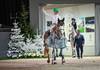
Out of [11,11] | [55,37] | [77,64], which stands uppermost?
[11,11]

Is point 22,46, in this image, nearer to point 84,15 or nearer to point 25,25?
point 25,25

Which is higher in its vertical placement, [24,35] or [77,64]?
[24,35]

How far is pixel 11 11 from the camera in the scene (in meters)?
24.4

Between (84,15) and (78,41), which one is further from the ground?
(84,15)

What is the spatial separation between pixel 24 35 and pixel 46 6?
7.50 ft

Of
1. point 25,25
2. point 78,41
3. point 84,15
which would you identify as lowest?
point 78,41

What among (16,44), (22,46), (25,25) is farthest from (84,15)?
(16,44)

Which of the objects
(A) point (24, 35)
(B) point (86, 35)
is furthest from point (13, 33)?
(B) point (86, 35)

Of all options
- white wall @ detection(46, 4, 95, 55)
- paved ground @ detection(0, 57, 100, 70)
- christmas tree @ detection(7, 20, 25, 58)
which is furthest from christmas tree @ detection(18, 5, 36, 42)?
paved ground @ detection(0, 57, 100, 70)

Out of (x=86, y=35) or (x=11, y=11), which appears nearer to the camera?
(x=86, y=35)

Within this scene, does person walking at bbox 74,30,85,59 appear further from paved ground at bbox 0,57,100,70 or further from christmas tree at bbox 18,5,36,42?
paved ground at bbox 0,57,100,70

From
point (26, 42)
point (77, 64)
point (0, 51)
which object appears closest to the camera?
point (77, 64)

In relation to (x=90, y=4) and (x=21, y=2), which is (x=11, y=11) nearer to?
(x=21, y=2)

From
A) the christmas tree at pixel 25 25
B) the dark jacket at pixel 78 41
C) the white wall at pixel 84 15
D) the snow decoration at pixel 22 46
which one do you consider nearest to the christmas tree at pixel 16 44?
the snow decoration at pixel 22 46
